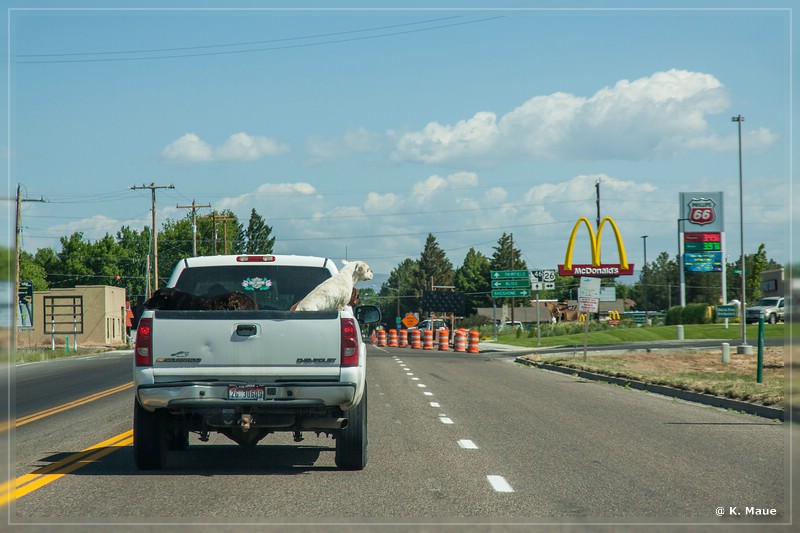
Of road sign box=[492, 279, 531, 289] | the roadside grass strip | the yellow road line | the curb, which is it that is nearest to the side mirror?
the roadside grass strip

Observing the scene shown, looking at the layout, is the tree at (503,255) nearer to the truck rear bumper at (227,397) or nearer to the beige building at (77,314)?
the beige building at (77,314)

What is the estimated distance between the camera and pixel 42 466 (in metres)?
10.5

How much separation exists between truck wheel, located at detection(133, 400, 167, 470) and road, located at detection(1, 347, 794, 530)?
0.16 m

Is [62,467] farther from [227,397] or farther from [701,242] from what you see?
[701,242]

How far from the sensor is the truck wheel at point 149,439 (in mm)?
9633

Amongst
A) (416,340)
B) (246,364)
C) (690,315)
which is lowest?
(416,340)

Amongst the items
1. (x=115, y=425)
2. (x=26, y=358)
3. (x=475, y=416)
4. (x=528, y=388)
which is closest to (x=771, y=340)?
(x=528, y=388)

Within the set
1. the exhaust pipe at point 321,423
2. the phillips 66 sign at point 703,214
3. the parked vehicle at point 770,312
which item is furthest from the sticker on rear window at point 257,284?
the phillips 66 sign at point 703,214

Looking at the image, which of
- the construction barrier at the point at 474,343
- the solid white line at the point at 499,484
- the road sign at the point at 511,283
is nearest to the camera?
the solid white line at the point at 499,484

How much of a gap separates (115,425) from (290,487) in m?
6.73

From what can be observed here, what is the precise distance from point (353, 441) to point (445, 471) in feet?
3.16

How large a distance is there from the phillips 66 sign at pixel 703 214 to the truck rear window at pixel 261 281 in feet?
240

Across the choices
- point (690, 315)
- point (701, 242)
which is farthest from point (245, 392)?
point (701, 242)

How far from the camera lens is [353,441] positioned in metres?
9.85
